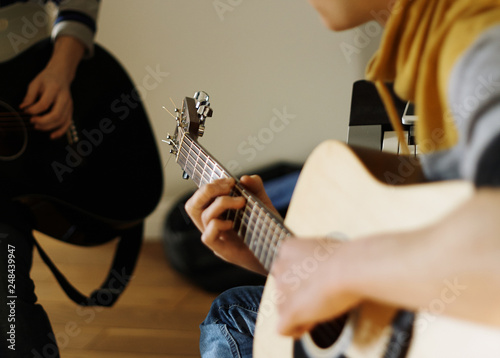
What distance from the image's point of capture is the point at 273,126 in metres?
0.98

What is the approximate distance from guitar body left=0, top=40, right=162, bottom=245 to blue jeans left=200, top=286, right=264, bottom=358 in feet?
1.33

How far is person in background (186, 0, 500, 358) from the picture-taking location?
38 cm

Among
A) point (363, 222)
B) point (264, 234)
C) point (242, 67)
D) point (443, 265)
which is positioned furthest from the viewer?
point (242, 67)

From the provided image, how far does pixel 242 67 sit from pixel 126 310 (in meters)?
0.64

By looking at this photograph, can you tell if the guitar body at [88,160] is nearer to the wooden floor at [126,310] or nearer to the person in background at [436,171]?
the wooden floor at [126,310]

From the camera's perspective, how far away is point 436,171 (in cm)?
46

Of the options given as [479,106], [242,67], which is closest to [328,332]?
[479,106]

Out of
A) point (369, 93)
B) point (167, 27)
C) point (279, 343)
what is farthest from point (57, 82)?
point (279, 343)

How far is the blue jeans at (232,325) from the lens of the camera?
Answer: 31.5 inches

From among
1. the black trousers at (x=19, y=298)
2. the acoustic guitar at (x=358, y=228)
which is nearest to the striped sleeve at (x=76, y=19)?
the black trousers at (x=19, y=298)

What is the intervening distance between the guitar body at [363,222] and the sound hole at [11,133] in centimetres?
78

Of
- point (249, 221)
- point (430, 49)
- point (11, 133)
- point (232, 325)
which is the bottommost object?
point (232, 325)

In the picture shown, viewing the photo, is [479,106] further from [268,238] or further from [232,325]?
[232,325]

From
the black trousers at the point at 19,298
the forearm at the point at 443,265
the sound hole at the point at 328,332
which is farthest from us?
the black trousers at the point at 19,298
